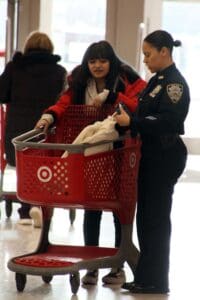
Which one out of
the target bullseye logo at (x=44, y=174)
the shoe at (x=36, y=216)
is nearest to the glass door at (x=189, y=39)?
the shoe at (x=36, y=216)

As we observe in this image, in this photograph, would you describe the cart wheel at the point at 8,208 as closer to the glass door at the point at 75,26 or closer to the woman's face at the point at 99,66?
the woman's face at the point at 99,66

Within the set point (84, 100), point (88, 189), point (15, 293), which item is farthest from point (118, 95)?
point (15, 293)

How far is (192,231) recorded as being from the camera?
19.7 feet

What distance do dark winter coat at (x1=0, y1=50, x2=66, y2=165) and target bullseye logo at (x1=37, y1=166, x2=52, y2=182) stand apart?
209 cm

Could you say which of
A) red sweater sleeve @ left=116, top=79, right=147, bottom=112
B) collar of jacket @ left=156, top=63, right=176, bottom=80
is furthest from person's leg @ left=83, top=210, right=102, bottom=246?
collar of jacket @ left=156, top=63, right=176, bottom=80

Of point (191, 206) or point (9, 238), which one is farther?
point (191, 206)

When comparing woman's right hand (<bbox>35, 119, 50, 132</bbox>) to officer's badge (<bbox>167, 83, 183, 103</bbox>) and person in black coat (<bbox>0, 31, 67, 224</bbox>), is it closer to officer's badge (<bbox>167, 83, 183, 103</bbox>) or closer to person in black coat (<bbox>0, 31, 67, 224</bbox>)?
officer's badge (<bbox>167, 83, 183, 103</bbox>)

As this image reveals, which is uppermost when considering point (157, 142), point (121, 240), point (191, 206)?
point (157, 142)

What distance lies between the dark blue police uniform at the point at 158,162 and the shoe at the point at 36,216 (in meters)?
1.93

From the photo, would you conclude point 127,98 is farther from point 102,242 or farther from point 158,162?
point 102,242

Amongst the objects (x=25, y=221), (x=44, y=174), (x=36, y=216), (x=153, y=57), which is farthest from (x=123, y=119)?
(x=25, y=221)

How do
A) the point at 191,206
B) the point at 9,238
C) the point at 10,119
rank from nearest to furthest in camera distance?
the point at 9,238 → the point at 10,119 → the point at 191,206

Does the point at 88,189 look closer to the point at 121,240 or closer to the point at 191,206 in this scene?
the point at 121,240

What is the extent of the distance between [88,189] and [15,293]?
65 centimetres
